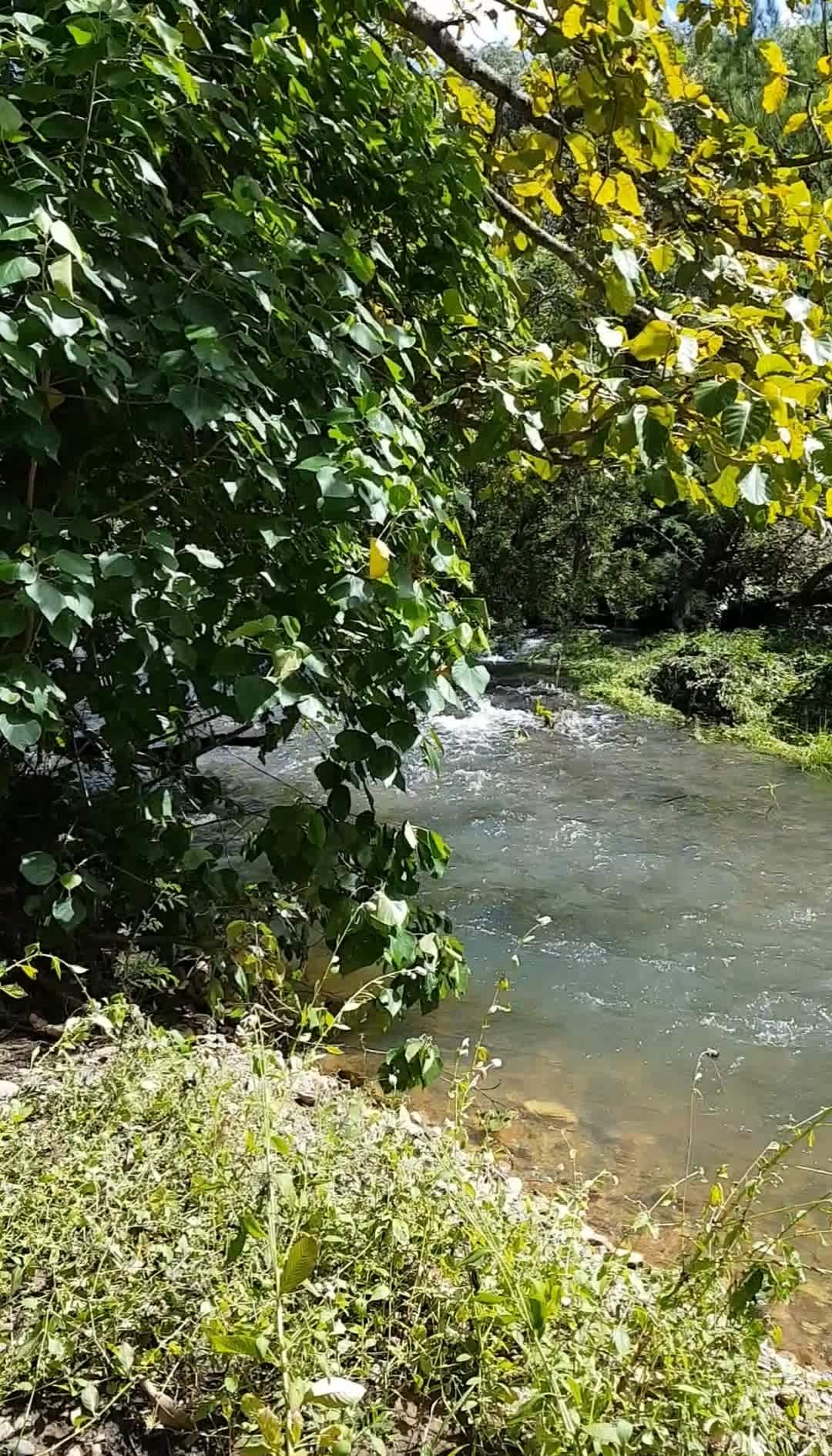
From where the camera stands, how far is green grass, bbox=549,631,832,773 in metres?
9.09

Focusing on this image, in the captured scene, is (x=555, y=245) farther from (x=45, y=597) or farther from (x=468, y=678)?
(x=45, y=597)

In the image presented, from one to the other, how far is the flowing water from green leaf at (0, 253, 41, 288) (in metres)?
1.72

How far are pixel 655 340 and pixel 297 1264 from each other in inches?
57.9

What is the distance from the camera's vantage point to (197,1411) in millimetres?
1247

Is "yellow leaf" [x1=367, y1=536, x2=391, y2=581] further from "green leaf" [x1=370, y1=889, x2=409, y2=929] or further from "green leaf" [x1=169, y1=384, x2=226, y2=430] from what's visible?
"green leaf" [x1=370, y1=889, x2=409, y2=929]

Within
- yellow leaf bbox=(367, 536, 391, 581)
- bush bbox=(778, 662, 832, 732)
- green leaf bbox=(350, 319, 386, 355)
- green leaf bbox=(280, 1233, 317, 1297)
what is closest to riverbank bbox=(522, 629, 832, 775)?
bush bbox=(778, 662, 832, 732)

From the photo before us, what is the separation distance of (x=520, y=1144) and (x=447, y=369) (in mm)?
2431

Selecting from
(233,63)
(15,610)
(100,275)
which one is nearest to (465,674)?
(15,610)

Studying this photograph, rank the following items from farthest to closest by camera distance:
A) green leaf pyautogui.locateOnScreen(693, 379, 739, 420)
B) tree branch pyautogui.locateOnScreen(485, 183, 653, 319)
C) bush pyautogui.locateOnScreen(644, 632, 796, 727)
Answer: bush pyautogui.locateOnScreen(644, 632, 796, 727), tree branch pyautogui.locateOnScreen(485, 183, 653, 319), green leaf pyautogui.locateOnScreen(693, 379, 739, 420)

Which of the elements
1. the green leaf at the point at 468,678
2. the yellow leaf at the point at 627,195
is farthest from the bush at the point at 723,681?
the green leaf at the point at 468,678

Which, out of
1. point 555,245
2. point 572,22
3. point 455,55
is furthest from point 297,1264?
point 455,55

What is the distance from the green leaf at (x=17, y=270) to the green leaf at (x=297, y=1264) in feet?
4.49

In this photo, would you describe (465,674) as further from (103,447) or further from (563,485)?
(563,485)

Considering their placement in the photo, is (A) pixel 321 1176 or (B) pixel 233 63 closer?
(A) pixel 321 1176
